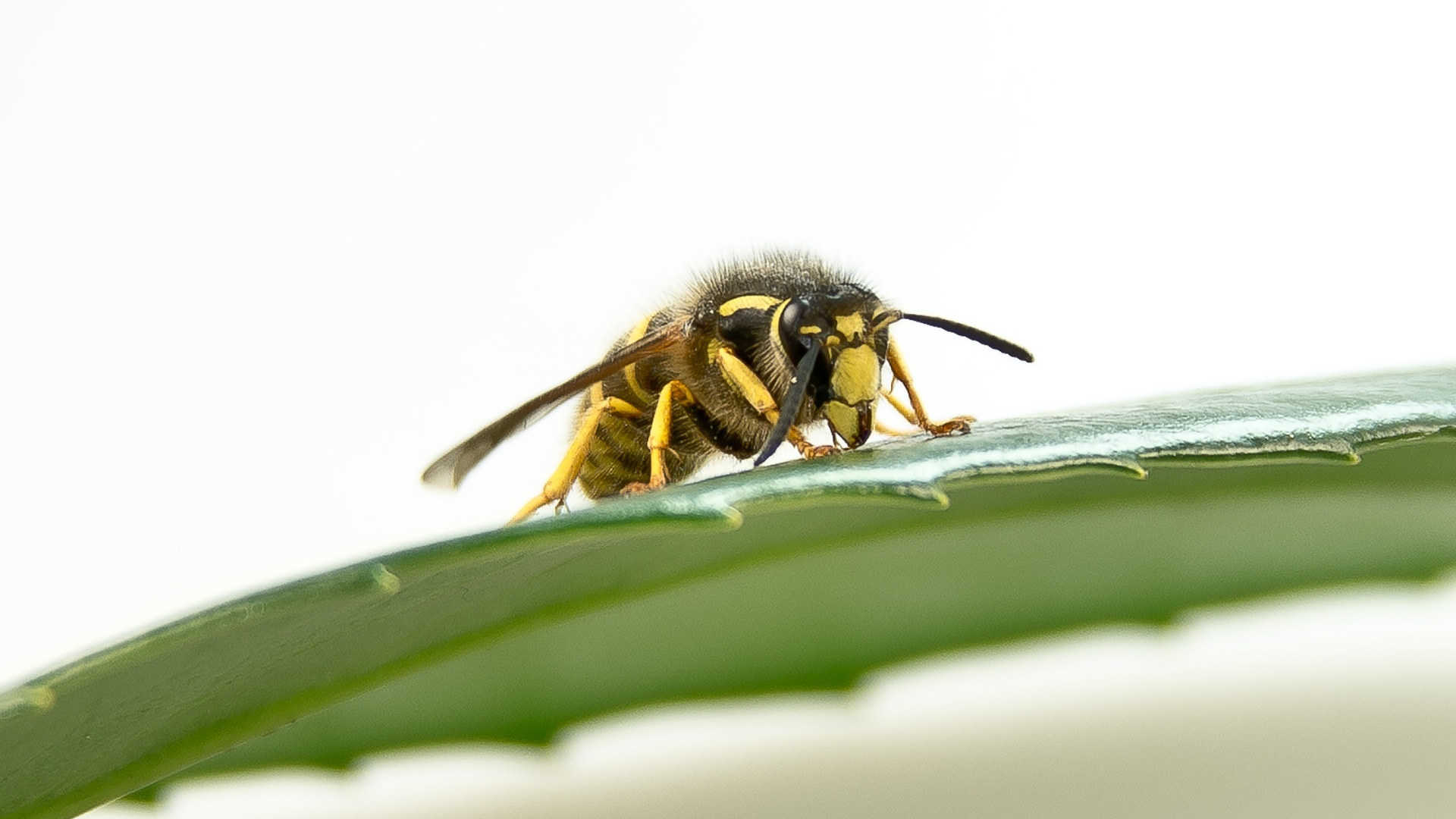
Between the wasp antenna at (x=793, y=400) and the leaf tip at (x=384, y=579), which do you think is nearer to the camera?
the leaf tip at (x=384, y=579)

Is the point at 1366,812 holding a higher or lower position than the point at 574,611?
lower

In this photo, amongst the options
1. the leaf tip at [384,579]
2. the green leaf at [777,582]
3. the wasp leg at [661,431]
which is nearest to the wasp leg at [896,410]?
the wasp leg at [661,431]

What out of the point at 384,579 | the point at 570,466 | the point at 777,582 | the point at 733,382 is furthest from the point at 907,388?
the point at 384,579

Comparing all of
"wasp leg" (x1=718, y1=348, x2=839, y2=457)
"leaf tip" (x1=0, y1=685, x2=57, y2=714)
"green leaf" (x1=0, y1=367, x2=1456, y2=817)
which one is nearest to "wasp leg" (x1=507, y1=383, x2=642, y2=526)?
"wasp leg" (x1=718, y1=348, x2=839, y2=457)

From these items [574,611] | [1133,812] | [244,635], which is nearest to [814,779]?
[1133,812]

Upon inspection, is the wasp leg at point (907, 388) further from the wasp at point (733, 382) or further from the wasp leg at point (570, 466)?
the wasp leg at point (570, 466)

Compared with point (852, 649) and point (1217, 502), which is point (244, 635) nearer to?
point (852, 649)

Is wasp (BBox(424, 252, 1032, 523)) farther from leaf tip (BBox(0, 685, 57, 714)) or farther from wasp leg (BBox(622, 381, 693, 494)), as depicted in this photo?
leaf tip (BBox(0, 685, 57, 714))

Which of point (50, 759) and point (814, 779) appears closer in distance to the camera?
point (50, 759)

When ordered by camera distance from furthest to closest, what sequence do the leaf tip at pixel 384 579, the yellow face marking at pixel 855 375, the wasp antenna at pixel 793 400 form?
the yellow face marking at pixel 855 375, the wasp antenna at pixel 793 400, the leaf tip at pixel 384 579
